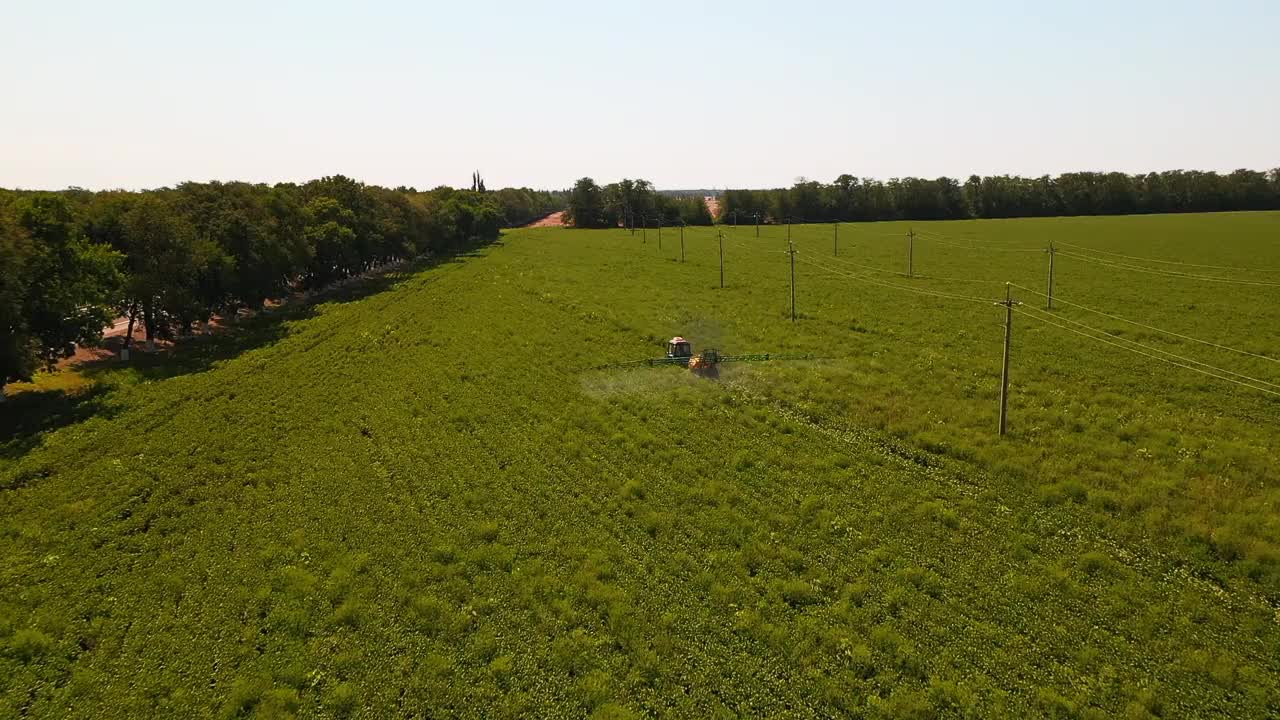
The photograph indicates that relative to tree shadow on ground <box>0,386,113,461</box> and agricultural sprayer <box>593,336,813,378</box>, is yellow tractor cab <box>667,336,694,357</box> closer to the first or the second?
agricultural sprayer <box>593,336,813,378</box>

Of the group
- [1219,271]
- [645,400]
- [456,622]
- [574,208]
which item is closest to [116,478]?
[456,622]

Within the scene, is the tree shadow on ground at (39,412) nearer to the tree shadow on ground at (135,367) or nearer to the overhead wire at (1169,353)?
the tree shadow on ground at (135,367)

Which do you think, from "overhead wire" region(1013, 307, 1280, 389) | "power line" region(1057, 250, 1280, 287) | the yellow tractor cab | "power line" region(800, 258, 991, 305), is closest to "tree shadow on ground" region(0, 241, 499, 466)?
the yellow tractor cab

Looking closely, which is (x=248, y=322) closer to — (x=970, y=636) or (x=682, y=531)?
(x=682, y=531)

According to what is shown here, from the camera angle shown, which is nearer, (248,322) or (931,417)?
(931,417)

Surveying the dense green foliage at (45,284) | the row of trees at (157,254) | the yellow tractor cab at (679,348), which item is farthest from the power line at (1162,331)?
the row of trees at (157,254)

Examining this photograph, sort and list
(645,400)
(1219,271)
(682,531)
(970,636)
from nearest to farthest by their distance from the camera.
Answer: (970,636) < (682,531) < (645,400) < (1219,271)
